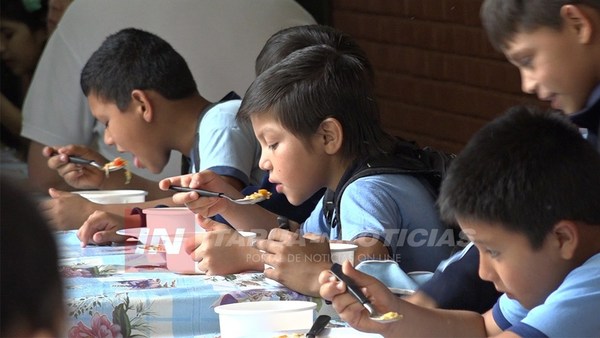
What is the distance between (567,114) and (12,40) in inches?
154

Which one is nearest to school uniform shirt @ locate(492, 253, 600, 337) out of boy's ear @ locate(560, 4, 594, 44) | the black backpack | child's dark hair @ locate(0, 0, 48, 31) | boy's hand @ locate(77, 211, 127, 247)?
boy's ear @ locate(560, 4, 594, 44)

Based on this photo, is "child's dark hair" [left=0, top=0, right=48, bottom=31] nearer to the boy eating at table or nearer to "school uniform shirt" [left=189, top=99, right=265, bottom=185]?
"school uniform shirt" [left=189, top=99, right=265, bottom=185]

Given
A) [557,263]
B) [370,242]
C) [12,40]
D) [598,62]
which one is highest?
[598,62]

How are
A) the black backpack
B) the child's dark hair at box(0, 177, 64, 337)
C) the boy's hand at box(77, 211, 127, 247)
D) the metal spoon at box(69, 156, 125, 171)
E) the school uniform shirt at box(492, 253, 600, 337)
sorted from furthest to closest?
the metal spoon at box(69, 156, 125, 171)
the boy's hand at box(77, 211, 127, 247)
the black backpack
the school uniform shirt at box(492, 253, 600, 337)
the child's dark hair at box(0, 177, 64, 337)

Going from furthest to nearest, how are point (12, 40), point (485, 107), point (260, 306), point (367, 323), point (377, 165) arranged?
point (12, 40), point (485, 107), point (377, 165), point (260, 306), point (367, 323)

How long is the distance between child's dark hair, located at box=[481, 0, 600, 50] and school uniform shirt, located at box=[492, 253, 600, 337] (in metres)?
0.66

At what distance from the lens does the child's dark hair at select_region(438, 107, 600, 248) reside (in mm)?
1792

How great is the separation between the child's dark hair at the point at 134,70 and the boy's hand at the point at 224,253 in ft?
4.34

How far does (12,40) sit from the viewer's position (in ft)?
18.5

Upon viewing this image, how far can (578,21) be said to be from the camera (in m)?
2.21

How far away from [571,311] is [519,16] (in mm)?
773

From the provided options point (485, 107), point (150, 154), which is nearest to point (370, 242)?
point (150, 154)

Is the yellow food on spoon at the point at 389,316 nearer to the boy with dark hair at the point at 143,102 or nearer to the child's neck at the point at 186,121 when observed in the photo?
the boy with dark hair at the point at 143,102

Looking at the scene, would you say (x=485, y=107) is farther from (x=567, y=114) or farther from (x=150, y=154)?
(x=567, y=114)
